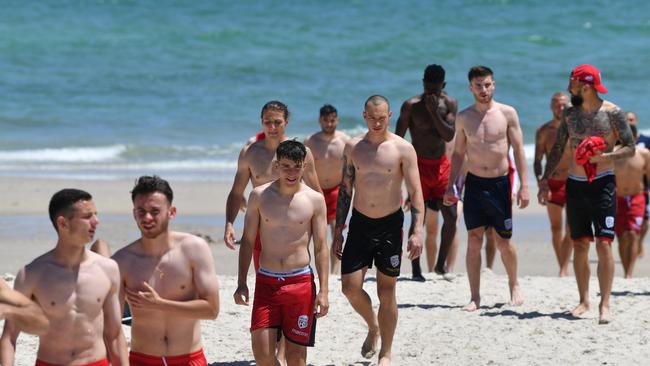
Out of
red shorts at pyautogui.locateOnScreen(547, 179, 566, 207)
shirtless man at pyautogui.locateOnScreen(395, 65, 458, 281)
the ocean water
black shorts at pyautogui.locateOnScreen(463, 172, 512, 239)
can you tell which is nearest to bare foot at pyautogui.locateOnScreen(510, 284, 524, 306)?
black shorts at pyautogui.locateOnScreen(463, 172, 512, 239)

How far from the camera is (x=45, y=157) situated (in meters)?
22.6

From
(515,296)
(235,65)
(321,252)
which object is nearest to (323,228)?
(321,252)

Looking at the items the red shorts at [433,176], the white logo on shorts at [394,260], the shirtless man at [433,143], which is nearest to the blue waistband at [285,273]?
the white logo on shorts at [394,260]

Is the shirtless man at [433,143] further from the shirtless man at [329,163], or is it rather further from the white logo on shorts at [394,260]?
the white logo on shorts at [394,260]

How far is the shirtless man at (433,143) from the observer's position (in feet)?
37.0

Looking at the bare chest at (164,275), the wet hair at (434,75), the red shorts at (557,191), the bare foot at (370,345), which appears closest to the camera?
the bare chest at (164,275)

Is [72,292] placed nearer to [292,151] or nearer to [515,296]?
[292,151]

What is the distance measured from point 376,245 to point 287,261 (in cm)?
119

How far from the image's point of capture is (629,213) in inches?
493

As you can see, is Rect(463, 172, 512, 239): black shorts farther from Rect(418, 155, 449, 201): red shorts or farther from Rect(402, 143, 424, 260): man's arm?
Rect(402, 143, 424, 260): man's arm

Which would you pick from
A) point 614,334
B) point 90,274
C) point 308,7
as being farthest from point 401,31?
point 90,274

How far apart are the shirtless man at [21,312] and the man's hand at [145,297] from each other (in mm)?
596

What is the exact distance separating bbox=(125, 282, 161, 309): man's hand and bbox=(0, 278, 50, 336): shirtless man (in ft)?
1.96

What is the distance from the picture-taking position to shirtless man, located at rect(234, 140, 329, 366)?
7234mm
